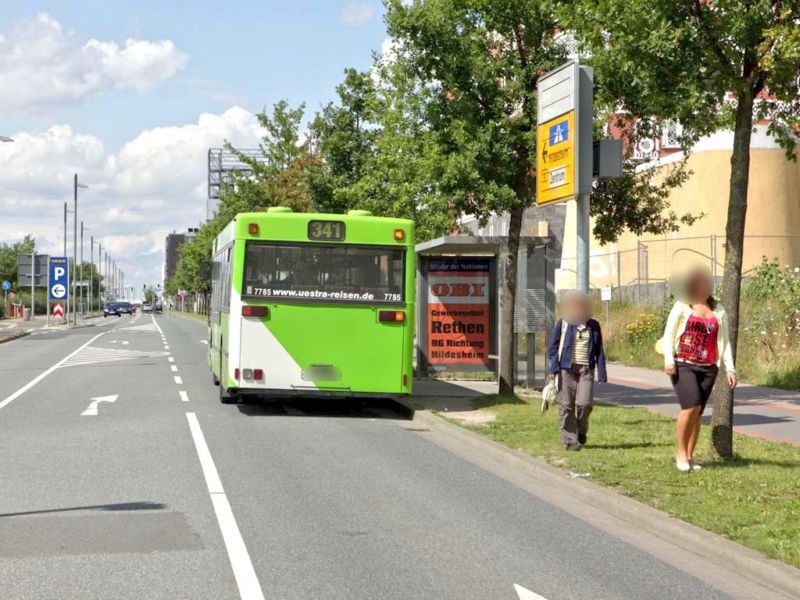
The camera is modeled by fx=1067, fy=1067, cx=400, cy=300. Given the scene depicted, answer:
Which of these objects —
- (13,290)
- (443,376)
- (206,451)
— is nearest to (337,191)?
(443,376)

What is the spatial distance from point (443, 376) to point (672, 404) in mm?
6744

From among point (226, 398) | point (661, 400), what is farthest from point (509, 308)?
point (226, 398)

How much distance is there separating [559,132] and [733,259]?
139 inches

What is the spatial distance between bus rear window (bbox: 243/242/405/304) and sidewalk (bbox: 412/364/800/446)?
207 cm

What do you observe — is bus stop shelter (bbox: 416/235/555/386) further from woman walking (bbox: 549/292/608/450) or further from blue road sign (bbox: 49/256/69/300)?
blue road sign (bbox: 49/256/69/300)

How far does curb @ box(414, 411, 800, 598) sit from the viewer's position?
620 cm

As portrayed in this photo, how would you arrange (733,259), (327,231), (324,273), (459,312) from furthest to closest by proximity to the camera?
1. (459,312)
2. (327,231)
3. (324,273)
4. (733,259)

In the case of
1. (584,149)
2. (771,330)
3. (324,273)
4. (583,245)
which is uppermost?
(584,149)

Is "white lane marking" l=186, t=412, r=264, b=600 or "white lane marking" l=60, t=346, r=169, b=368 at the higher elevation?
"white lane marking" l=60, t=346, r=169, b=368

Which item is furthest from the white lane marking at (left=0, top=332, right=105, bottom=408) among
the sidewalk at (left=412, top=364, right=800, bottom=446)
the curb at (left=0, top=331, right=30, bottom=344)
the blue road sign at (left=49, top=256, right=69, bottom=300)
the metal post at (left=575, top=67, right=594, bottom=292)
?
the blue road sign at (left=49, top=256, right=69, bottom=300)

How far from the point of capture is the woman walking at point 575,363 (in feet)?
37.4

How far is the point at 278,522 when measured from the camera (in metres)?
7.76

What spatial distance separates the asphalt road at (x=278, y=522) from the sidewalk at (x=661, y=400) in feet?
12.0

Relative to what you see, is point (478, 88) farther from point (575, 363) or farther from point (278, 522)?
point (278, 522)
